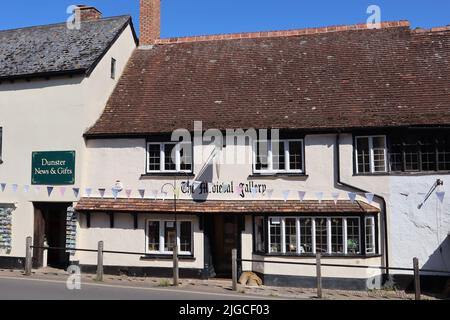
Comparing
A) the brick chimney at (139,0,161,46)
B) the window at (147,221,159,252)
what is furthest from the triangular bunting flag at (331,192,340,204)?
the brick chimney at (139,0,161,46)

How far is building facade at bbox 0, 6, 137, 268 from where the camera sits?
1708 centimetres

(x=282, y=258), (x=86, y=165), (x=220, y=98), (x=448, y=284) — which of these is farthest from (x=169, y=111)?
(x=448, y=284)

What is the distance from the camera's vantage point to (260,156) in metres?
16.2

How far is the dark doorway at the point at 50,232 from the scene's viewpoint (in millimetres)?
17438

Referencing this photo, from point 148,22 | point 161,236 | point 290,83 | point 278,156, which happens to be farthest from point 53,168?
point 290,83

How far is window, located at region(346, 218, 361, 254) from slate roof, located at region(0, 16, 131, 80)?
32.3 ft

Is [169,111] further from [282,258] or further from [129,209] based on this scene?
[282,258]

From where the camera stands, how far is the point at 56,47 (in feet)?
62.1

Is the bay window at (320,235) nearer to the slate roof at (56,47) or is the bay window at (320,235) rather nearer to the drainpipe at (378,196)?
the drainpipe at (378,196)

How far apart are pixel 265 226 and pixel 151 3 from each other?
1122cm

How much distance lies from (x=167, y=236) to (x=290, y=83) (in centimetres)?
673

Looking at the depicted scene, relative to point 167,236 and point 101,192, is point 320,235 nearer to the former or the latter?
point 167,236

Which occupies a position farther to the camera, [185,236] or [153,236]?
[153,236]

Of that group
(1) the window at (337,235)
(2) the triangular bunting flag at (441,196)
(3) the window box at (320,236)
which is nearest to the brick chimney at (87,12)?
(3) the window box at (320,236)
